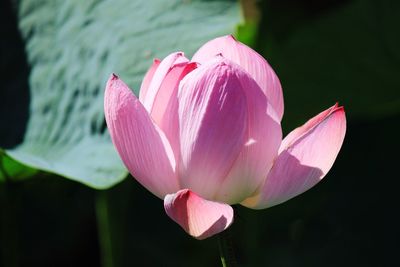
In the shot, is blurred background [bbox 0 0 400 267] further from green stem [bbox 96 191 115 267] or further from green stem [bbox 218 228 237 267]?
green stem [bbox 218 228 237 267]

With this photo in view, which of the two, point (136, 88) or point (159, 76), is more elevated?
point (159, 76)

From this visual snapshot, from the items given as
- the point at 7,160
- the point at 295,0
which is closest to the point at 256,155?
the point at 7,160

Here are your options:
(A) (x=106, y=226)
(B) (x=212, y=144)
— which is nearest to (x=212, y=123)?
(B) (x=212, y=144)

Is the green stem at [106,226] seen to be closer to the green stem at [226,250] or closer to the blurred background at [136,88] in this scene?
the blurred background at [136,88]

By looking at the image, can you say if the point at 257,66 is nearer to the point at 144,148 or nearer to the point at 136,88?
the point at 144,148

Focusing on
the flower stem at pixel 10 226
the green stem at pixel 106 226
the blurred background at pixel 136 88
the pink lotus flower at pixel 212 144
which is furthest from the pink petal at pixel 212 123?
the green stem at pixel 106 226

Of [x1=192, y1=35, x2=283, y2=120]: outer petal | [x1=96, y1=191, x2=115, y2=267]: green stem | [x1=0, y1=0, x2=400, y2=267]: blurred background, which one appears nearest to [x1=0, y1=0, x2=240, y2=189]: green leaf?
[x1=0, y1=0, x2=400, y2=267]: blurred background
